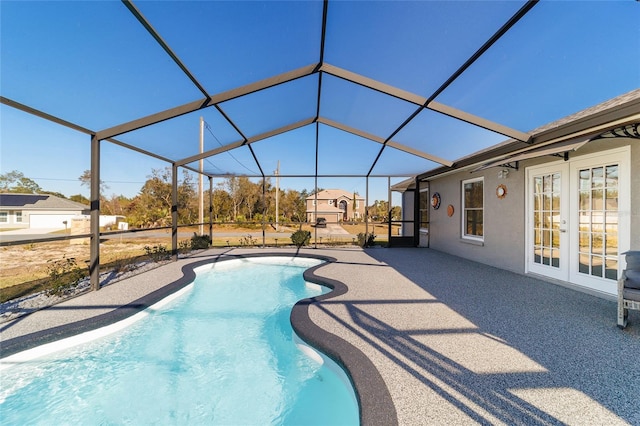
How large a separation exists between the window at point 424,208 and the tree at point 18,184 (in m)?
11.6

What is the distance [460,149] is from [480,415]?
5.94m

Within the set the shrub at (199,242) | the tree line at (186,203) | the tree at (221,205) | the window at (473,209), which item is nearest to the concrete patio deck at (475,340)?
the window at (473,209)

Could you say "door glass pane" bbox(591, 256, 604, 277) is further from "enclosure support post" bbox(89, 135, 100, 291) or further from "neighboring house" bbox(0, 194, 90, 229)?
"neighboring house" bbox(0, 194, 90, 229)

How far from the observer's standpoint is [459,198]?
307 inches

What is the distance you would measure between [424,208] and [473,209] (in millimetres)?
3124

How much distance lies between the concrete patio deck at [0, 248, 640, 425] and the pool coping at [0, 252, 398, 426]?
1.1 inches

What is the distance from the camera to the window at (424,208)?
1002cm

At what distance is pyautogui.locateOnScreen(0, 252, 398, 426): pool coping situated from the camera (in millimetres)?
1765

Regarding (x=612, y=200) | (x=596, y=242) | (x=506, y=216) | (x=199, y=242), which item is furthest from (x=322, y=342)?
(x=199, y=242)

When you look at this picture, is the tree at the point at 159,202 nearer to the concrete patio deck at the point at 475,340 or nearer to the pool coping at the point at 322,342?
the concrete patio deck at the point at 475,340

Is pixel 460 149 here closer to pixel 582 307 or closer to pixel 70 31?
pixel 582 307

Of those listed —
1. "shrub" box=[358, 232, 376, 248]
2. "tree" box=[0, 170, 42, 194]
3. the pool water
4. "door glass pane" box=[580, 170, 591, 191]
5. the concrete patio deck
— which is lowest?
the pool water

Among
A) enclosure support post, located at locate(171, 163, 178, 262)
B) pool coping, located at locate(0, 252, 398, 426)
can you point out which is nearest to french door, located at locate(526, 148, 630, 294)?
pool coping, located at locate(0, 252, 398, 426)

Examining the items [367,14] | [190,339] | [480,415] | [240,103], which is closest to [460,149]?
[367,14]
